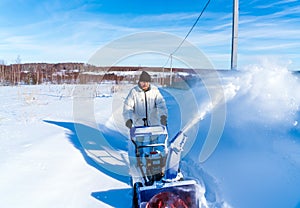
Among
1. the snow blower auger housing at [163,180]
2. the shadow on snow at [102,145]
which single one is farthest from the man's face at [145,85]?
the shadow on snow at [102,145]

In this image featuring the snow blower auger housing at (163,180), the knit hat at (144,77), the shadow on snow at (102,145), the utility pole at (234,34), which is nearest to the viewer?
the snow blower auger housing at (163,180)

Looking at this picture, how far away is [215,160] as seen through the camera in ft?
14.1

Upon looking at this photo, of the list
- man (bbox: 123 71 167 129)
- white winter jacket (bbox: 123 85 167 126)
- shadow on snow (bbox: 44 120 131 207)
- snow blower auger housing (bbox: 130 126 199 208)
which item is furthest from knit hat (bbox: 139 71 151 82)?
shadow on snow (bbox: 44 120 131 207)

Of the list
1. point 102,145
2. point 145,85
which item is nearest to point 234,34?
point 145,85

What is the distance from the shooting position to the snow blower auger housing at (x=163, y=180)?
111 inches

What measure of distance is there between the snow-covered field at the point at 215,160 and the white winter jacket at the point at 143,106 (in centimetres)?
105

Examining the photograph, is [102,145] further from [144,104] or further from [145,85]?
[145,85]

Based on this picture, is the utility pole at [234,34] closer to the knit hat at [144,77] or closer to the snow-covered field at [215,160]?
the snow-covered field at [215,160]

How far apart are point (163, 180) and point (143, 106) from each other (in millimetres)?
1681

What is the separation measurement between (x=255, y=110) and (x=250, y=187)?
2.33m

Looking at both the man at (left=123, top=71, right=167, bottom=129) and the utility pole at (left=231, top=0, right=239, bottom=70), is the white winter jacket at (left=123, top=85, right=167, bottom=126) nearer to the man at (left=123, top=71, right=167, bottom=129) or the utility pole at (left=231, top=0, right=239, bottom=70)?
the man at (left=123, top=71, right=167, bottom=129)

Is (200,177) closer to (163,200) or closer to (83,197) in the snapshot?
(163,200)

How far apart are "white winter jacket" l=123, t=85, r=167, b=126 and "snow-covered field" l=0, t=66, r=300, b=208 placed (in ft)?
3.45

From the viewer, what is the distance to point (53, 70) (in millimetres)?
50781
